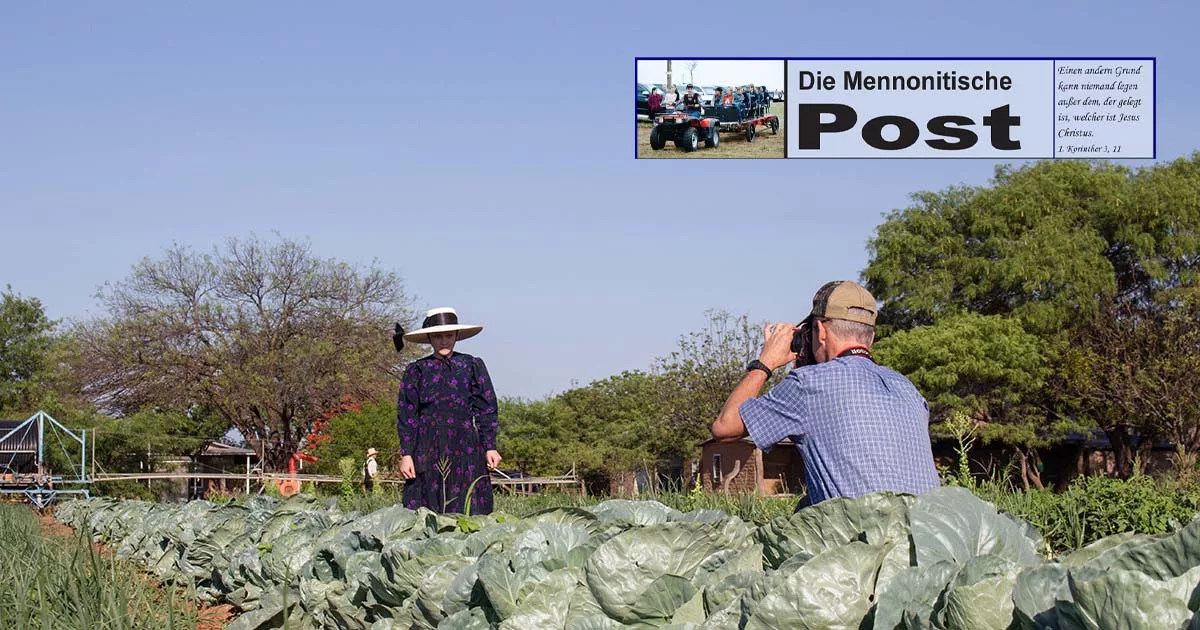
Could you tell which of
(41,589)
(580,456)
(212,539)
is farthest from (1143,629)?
(580,456)

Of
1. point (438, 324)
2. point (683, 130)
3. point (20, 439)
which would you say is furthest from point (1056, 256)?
point (438, 324)

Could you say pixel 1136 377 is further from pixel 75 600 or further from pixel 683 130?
pixel 75 600

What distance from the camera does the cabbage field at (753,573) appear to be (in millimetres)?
1592

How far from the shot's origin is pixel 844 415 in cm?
348

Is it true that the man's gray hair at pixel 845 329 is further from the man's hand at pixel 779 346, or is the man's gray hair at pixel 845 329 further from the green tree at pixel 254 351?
the green tree at pixel 254 351

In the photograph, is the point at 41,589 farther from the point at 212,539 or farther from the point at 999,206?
the point at 999,206

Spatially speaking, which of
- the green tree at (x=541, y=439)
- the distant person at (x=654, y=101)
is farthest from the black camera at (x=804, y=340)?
the green tree at (x=541, y=439)

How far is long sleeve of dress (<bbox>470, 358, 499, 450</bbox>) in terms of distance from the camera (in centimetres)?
721

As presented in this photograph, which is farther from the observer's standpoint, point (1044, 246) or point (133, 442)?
point (1044, 246)

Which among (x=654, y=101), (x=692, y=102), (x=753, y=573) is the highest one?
(x=692, y=102)

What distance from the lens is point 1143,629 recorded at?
138cm

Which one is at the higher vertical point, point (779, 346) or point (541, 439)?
point (779, 346)

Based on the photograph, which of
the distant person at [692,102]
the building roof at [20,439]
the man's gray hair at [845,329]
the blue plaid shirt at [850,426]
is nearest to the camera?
the blue plaid shirt at [850,426]

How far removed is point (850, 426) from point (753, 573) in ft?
4.22
